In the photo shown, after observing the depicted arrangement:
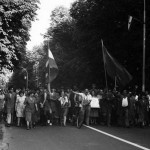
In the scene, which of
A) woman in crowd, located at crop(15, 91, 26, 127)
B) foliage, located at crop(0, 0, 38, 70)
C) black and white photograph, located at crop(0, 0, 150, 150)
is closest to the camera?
black and white photograph, located at crop(0, 0, 150, 150)

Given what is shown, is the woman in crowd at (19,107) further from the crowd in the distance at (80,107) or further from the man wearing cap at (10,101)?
the man wearing cap at (10,101)

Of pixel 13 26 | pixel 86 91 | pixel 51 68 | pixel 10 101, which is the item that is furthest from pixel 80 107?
pixel 13 26

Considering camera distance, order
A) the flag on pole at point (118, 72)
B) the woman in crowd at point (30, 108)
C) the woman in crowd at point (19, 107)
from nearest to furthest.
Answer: the woman in crowd at point (30, 108), the woman in crowd at point (19, 107), the flag on pole at point (118, 72)

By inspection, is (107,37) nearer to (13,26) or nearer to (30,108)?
(13,26)

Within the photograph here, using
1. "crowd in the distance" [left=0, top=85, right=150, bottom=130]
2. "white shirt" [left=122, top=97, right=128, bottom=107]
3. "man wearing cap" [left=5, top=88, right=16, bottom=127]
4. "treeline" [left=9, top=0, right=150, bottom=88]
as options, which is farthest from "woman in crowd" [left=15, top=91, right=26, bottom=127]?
"treeline" [left=9, top=0, right=150, bottom=88]

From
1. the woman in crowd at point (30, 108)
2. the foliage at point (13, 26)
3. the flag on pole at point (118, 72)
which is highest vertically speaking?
the foliage at point (13, 26)

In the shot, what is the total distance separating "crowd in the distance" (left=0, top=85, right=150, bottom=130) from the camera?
19.4 meters

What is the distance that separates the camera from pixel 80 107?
19.3m

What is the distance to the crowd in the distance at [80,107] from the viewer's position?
1936cm

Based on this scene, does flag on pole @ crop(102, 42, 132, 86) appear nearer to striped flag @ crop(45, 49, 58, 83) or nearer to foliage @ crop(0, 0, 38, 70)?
striped flag @ crop(45, 49, 58, 83)

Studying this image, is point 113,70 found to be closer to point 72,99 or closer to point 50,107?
point 72,99

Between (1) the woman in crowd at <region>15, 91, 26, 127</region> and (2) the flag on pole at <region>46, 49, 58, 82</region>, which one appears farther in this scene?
(2) the flag on pole at <region>46, 49, 58, 82</region>

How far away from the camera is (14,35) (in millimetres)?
26516

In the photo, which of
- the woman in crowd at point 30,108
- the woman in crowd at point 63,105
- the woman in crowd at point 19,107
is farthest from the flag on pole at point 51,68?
the woman in crowd at point 30,108
